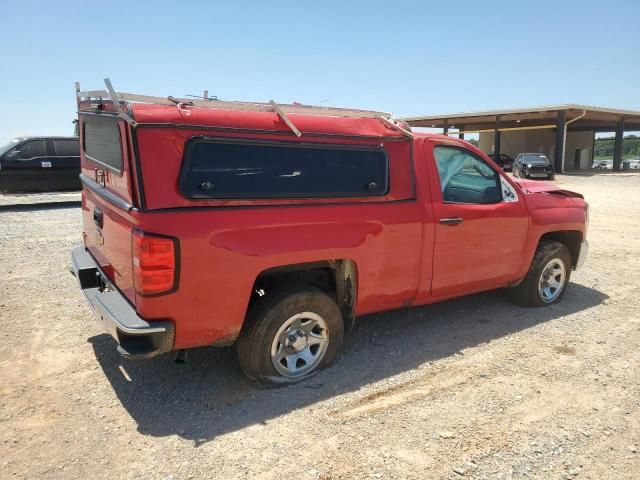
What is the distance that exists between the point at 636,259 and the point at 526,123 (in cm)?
3594

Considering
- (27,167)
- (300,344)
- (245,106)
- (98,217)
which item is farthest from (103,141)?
(27,167)

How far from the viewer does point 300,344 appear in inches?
145

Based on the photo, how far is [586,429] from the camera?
312 centimetres

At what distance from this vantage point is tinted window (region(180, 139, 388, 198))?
3.15 meters

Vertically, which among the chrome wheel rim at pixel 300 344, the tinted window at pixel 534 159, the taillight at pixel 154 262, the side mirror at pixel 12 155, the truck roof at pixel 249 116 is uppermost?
the tinted window at pixel 534 159

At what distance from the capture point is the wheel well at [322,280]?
11.7ft

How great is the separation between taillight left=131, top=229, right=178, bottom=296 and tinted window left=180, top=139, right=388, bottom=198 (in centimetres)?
36

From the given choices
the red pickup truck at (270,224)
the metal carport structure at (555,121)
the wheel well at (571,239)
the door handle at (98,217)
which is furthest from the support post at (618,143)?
the door handle at (98,217)

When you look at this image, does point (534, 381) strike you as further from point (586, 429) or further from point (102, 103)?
point (102, 103)

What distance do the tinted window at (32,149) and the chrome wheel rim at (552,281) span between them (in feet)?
41.9

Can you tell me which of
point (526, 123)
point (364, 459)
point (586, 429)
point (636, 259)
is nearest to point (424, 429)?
point (364, 459)

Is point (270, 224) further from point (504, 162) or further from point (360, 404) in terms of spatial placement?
point (504, 162)

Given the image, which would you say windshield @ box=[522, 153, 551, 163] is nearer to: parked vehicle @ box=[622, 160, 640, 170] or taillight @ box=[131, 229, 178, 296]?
parked vehicle @ box=[622, 160, 640, 170]

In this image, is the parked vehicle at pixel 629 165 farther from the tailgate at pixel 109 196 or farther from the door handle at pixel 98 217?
the door handle at pixel 98 217
